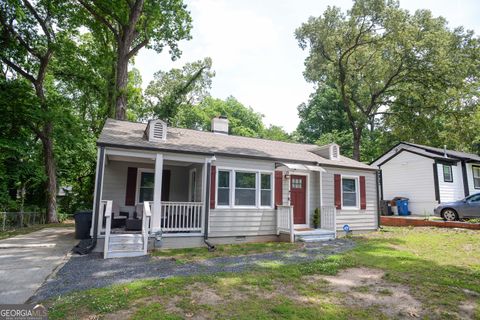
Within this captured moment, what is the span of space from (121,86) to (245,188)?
31.8ft

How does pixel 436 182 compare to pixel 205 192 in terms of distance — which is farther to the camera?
pixel 436 182

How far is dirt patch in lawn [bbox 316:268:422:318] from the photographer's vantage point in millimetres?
3857

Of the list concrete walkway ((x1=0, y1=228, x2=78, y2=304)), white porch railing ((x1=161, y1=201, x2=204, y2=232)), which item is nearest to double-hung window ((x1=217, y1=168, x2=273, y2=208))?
white porch railing ((x1=161, y1=201, x2=204, y2=232))

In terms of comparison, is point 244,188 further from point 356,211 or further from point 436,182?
point 436,182

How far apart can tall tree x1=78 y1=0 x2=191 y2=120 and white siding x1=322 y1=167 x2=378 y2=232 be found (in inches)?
430

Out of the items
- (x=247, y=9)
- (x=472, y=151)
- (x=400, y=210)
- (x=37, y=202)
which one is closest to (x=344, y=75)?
(x=400, y=210)

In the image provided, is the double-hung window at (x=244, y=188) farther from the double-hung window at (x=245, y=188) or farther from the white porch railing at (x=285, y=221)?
the white porch railing at (x=285, y=221)

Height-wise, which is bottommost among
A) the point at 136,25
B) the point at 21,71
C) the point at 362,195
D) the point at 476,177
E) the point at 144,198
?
the point at 144,198

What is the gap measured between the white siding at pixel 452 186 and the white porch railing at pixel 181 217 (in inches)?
582

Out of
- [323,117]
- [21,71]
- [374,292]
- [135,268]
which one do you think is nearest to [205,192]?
[135,268]

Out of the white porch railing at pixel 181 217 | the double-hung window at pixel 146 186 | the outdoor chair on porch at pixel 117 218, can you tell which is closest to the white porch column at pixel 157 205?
the white porch railing at pixel 181 217

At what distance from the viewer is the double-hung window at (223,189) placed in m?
9.21

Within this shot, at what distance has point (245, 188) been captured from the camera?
9594mm

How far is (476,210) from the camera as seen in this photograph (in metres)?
12.3
